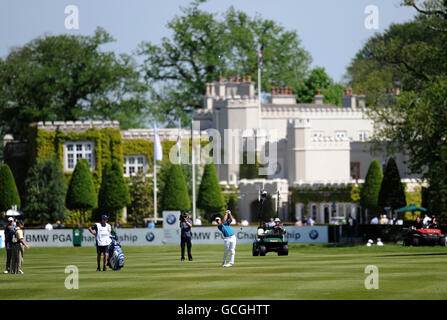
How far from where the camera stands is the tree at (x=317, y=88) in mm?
117750

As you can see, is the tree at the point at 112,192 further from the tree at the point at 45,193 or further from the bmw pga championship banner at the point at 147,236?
the bmw pga championship banner at the point at 147,236

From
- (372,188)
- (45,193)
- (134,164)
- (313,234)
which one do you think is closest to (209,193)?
(134,164)

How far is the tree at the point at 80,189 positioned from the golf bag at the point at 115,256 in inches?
1859

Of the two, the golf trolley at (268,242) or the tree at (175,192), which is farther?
the tree at (175,192)

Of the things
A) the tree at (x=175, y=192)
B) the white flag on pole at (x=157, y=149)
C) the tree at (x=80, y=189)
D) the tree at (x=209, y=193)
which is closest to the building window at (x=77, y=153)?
the tree at (x=80, y=189)

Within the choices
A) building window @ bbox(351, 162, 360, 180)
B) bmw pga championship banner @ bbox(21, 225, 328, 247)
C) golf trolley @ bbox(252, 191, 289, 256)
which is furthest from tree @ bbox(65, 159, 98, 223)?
golf trolley @ bbox(252, 191, 289, 256)

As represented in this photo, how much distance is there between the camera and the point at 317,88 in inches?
4660

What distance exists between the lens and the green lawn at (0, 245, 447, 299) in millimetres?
24656

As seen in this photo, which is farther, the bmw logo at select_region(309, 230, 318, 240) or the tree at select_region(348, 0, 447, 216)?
the bmw logo at select_region(309, 230, 318, 240)

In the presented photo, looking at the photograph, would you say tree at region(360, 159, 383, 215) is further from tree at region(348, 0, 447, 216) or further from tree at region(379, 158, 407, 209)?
tree at region(348, 0, 447, 216)

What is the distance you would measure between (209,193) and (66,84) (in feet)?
80.2

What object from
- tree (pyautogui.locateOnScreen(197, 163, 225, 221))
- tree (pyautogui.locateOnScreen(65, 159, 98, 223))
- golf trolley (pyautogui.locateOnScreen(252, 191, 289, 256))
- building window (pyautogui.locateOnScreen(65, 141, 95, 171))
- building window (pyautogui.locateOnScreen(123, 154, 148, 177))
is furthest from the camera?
building window (pyautogui.locateOnScreen(123, 154, 148, 177))

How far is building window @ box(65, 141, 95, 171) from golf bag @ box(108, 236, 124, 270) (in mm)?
53105

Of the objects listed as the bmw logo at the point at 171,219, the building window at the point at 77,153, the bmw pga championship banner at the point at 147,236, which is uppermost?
the building window at the point at 77,153
